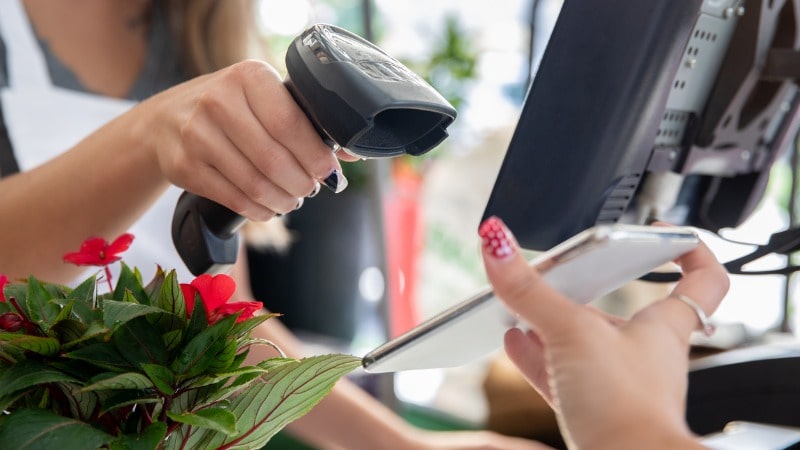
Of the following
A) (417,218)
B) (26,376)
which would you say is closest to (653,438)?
(26,376)

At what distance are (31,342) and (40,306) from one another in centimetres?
3

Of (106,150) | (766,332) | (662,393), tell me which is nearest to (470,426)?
(766,332)

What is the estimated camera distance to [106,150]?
619 millimetres

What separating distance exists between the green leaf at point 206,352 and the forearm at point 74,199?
24cm

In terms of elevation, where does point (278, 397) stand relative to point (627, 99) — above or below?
below

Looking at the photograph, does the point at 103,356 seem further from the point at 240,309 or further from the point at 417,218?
the point at 417,218

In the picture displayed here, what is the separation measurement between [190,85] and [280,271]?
5.84 feet

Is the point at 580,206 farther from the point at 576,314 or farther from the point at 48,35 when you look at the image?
the point at 48,35

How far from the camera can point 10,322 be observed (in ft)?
1.34

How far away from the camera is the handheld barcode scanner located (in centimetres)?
45

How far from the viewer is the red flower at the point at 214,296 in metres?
0.42

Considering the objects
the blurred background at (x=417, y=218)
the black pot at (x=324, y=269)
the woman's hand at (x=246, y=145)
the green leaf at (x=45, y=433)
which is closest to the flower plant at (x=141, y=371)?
the green leaf at (x=45, y=433)

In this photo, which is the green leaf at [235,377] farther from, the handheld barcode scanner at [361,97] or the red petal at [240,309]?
the handheld barcode scanner at [361,97]

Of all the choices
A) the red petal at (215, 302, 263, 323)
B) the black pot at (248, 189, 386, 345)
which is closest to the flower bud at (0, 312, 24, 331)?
the red petal at (215, 302, 263, 323)
